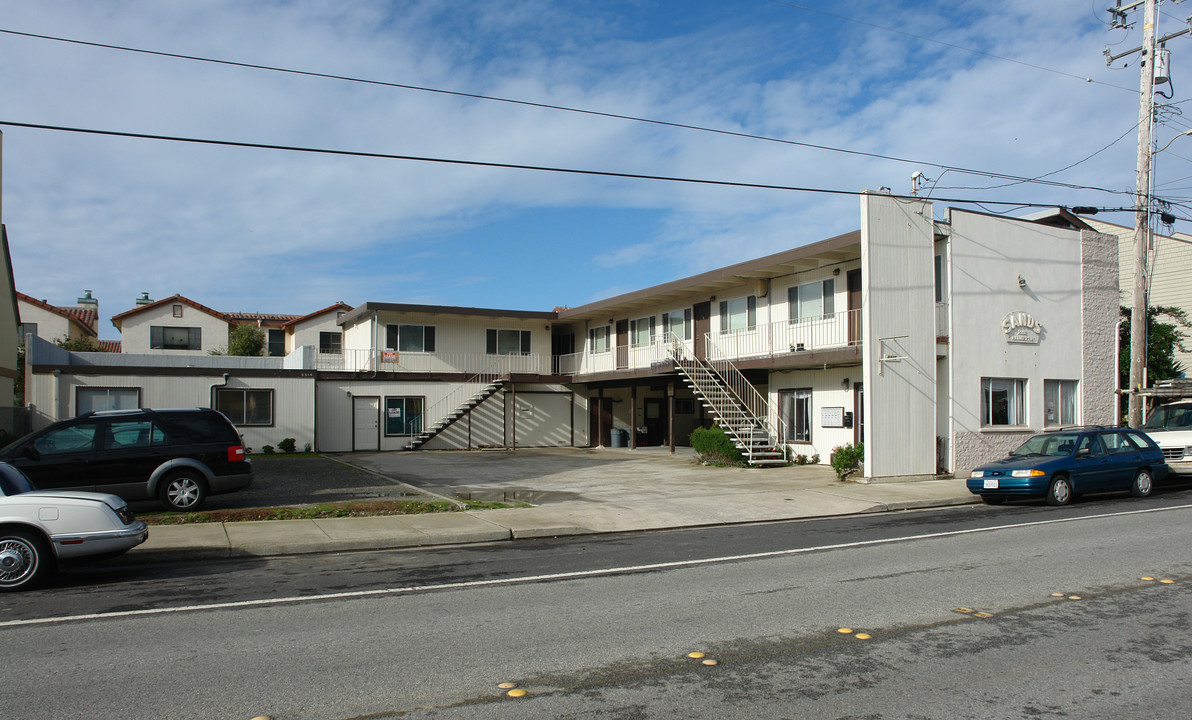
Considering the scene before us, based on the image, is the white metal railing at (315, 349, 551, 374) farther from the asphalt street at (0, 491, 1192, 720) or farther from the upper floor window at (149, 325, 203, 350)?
the asphalt street at (0, 491, 1192, 720)

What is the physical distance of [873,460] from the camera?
61.7 feet

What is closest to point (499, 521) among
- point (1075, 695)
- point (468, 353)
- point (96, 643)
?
point (96, 643)

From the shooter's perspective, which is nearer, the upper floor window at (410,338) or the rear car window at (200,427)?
the rear car window at (200,427)

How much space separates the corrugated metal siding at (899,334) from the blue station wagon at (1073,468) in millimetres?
3119

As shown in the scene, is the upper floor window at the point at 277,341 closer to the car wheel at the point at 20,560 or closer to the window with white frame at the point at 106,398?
the window with white frame at the point at 106,398

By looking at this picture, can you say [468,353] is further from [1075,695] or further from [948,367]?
[1075,695]

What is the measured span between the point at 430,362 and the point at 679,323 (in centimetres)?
1120

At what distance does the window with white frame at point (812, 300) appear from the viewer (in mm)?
23625

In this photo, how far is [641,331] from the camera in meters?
33.2

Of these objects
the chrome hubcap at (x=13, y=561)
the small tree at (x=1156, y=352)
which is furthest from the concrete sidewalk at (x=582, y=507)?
the small tree at (x=1156, y=352)

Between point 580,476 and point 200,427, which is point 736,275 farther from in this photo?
point 200,427

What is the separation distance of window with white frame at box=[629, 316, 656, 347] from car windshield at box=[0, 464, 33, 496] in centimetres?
2462

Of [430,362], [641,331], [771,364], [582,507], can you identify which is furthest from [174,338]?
[582,507]

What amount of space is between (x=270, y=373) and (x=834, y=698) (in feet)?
91.3
